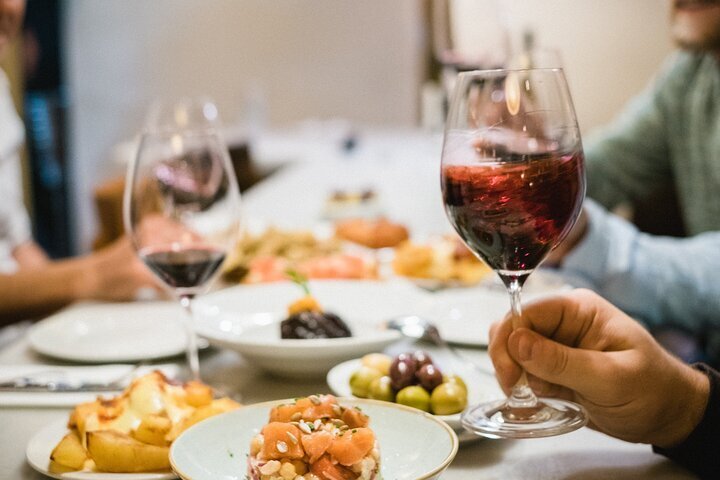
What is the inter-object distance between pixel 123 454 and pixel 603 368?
1.28 feet

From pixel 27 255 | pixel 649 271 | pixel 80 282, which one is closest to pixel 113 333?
pixel 80 282

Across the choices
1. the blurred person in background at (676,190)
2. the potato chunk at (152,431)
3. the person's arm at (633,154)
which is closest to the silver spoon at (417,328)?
the potato chunk at (152,431)

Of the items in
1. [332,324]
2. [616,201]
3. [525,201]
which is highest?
[525,201]

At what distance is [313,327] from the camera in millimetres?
999

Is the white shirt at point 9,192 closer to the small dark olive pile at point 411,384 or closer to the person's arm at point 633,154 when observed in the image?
the person's arm at point 633,154

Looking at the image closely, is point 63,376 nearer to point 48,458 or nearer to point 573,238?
point 48,458

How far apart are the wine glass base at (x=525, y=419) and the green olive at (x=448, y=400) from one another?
0.03m

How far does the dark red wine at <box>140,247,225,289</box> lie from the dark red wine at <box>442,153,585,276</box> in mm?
360

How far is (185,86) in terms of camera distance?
6.33 meters

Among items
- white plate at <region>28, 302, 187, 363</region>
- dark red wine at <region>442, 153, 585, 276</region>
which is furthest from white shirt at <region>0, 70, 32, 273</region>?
dark red wine at <region>442, 153, 585, 276</region>

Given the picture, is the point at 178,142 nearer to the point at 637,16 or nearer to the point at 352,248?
the point at 352,248

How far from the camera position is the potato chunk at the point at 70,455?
715 millimetres

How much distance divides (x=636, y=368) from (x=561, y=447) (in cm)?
13

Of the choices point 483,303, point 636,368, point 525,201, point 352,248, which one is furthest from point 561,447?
point 352,248
